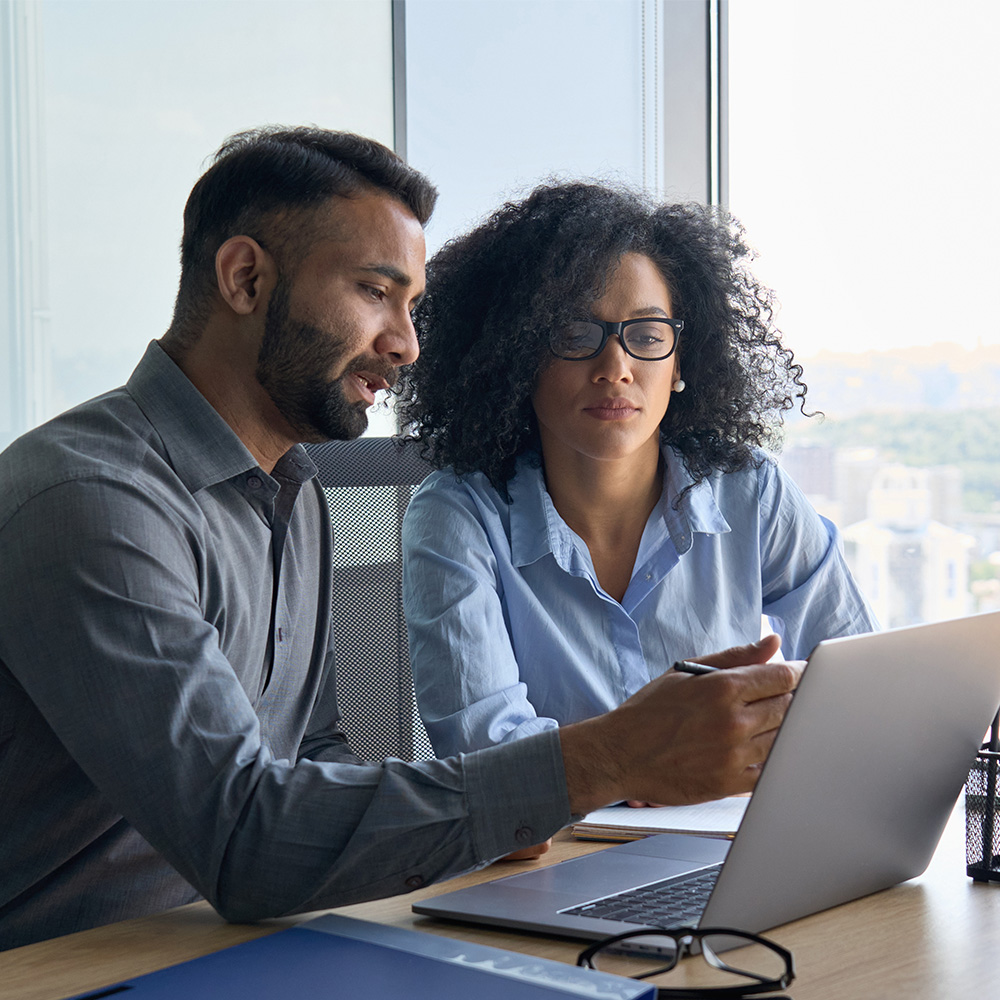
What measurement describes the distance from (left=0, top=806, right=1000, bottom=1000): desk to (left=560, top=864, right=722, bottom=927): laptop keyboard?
6cm

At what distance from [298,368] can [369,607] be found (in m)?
0.42

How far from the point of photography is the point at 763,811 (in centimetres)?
76

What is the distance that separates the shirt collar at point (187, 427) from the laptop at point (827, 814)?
0.48 m

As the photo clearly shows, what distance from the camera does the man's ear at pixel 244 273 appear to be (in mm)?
1259

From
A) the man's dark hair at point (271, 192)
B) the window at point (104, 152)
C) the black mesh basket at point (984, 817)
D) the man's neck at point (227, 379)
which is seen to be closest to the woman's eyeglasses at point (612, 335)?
the man's dark hair at point (271, 192)

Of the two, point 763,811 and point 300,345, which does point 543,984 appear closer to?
point 763,811

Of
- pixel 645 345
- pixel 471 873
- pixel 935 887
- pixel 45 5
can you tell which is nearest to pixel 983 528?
pixel 645 345

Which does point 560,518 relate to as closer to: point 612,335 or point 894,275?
point 612,335

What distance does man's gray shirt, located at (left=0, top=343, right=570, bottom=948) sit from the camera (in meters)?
0.86

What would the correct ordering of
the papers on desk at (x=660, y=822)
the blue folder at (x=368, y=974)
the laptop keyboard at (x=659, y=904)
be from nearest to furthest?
the blue folder at (x=368, y=974)
the laptop keyboard at (x=659, y=904)
the papers on desk at (x=660, y=822)

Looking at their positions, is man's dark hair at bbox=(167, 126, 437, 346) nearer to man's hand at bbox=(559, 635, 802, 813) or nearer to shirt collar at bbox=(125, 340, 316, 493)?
shirt collar at bbox=(125, 340, 316, 493)

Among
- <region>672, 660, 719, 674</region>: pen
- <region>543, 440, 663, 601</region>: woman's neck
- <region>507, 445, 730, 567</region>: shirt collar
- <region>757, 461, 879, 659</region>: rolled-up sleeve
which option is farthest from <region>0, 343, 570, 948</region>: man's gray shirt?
<region>757, 461, 879, 659</region>: rolled-up sleeve

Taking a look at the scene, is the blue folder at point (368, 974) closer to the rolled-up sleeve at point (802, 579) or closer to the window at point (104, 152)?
the rolled-up sleeve at point (802, 579)

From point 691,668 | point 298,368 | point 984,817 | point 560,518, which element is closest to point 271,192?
point 298,368
